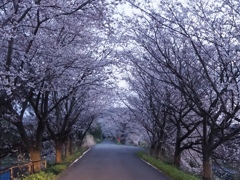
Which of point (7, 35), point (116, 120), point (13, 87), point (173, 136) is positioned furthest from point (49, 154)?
point (116, 120)

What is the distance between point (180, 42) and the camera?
14.8 metres

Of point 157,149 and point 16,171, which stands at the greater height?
point 157,149

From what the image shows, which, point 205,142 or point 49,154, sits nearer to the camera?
point 205,142

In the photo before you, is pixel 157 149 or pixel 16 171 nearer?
pixel 16 171

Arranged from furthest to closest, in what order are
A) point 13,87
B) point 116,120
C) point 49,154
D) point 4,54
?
1. point 116,120
2. point 49,154
3. point 4,54
4. point 13,87

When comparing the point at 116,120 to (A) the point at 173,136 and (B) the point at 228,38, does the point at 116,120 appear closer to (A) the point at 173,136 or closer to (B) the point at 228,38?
(A) the point at 173,136

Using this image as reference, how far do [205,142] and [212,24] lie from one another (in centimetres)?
483

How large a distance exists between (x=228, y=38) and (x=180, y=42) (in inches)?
182

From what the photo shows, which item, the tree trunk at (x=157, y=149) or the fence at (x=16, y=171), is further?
the tree trunk at (x=157, y=149)

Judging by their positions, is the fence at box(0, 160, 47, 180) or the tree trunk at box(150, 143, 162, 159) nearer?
the fence at box(0, 160, 47, 180)

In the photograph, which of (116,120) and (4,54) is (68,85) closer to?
(4,54)

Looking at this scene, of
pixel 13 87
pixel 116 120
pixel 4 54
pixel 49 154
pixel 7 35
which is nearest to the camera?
pixel 7 35

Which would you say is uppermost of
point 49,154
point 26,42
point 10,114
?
point 26,42

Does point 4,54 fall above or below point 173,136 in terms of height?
above
